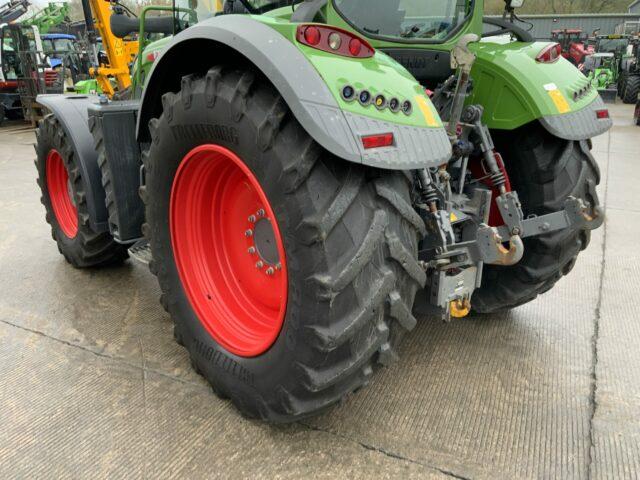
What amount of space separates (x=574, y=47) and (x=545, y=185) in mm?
19163

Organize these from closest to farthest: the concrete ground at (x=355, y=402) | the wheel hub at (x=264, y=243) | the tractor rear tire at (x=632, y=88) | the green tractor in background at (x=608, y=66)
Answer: the concrete ground at (x=355, y=402) → the wheel hub at (x=264, y=243) → the tractor rear tire at (x=632, y=88) → the green tractor in background at (x=608, y=66)

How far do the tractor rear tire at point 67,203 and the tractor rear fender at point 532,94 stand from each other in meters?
2.47

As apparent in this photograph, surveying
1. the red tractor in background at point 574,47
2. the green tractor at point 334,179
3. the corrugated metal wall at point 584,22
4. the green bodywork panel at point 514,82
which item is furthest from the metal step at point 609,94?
the corrugated metal wall at point 584,22

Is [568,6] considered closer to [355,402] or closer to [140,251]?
[140,251]

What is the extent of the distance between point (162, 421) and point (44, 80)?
13.0 meters

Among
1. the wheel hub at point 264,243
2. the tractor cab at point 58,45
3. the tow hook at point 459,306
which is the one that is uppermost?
the wheel hub at point 264,243

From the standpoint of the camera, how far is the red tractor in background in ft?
60.2

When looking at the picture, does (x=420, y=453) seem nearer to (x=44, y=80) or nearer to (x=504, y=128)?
(x=504, y=128)

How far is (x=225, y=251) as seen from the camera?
8.27ft

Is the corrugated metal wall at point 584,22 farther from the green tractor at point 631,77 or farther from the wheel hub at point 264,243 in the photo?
the wheel hub at point 264,243

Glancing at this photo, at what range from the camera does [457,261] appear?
213cm

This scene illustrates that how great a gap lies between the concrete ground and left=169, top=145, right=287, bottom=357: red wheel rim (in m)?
0.36

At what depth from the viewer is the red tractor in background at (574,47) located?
18.4 meters

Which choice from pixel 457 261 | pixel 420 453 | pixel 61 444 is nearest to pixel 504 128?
pixel 457 261
